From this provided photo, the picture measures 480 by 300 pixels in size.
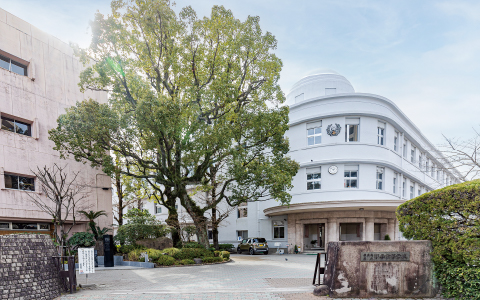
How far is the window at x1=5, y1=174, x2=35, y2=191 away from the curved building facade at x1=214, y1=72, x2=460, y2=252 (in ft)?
53.5

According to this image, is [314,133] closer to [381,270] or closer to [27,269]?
[381,270]

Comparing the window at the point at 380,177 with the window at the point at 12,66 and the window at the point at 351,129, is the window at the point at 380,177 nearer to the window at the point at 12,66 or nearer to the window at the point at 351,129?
the window at the point at 351,129

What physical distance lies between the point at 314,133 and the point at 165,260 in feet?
46.9

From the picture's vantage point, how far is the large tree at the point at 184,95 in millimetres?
14430

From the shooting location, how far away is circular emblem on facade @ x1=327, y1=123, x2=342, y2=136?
22.0 meters

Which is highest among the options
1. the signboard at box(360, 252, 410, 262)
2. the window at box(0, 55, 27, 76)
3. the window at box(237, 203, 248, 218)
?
the window at box(0, 55, 27, 76)

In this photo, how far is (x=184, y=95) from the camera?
1598 centimetres

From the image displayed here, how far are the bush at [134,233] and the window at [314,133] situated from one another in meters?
12.9

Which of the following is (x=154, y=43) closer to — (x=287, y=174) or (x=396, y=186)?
(x=287, y=174)

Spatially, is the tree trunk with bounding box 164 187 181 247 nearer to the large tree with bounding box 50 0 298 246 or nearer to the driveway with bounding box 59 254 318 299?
the large tree with bounding box 50 0 298 246

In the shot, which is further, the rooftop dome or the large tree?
the rooftop dome

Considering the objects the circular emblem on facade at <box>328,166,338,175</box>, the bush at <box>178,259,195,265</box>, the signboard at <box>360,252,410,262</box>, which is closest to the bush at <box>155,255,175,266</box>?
the bush at <box>178,259,195,265</box>

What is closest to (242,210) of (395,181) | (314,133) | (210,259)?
(314,133)

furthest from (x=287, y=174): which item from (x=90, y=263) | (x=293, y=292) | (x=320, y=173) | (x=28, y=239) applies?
(x=28, y=239)
